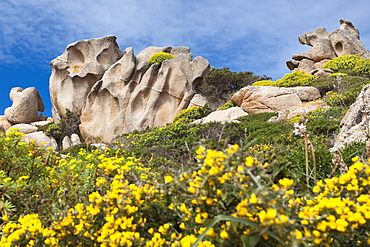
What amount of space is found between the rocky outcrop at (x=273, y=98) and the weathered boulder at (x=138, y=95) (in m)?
6.50

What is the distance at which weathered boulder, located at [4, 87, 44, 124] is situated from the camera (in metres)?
28.5

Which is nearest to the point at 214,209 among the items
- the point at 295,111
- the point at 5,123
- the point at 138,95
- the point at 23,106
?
the point at 295,111

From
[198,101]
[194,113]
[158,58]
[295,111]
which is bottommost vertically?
[295,111]

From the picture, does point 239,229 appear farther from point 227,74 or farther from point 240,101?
point 227,74

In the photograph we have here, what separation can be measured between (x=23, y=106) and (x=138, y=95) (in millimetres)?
13371

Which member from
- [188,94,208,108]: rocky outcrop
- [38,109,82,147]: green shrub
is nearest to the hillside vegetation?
[188,94,208,108]: rocky outcrop

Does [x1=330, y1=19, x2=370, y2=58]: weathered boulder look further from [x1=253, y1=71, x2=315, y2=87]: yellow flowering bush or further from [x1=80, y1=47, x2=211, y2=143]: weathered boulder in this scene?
[x1=80, y1=47, x2=211, y2=143]: weathered boulder

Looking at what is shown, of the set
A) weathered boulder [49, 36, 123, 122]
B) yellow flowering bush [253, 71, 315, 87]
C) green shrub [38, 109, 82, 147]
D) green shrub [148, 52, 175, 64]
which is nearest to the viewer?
yellow flowering bush [253, 71, 315, 87]

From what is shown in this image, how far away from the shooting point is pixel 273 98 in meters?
16.3

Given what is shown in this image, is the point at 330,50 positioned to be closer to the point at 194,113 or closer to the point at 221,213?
the point at 194,113

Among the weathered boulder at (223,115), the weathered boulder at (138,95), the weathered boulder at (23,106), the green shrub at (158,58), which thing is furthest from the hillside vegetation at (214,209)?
the weathered boulder at (23,106)

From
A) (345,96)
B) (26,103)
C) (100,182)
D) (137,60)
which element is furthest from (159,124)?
(100,182)

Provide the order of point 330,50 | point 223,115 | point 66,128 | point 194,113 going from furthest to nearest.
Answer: point 330,50 → point 66,128 → point 194,113 → point 223,115

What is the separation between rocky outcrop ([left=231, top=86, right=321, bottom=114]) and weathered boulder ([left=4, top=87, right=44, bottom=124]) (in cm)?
2213
